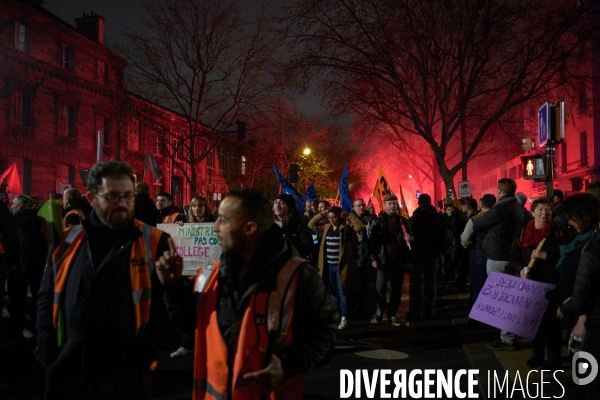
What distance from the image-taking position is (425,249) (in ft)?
29.7

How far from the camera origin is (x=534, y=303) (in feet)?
19.7

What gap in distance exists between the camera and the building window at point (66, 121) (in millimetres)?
30392

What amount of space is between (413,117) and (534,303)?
1309cm

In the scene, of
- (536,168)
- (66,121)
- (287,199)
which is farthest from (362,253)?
(66,121)

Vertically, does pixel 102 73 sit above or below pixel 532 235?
above

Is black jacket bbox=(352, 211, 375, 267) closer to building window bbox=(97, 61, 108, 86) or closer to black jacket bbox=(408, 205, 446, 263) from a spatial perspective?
→ black jacket bbox=(408, 205, 446, 263)

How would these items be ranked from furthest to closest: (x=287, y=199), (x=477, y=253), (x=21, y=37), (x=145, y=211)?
(x=21, y=37) < (x=477, y=253) < (x=287, y=199) < (x=145, y=211)

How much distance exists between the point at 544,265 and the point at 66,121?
2990 cm

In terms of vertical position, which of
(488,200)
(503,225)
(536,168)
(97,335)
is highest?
(536,168)

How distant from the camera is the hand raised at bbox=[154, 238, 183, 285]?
2535 millimetres

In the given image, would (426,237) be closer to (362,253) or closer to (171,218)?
(362,253)

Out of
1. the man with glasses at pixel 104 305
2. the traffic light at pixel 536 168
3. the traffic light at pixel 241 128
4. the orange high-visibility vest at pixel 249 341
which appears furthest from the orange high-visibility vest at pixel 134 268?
the traffic light at pixel 241 128

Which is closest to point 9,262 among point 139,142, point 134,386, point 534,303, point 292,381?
point 134,386

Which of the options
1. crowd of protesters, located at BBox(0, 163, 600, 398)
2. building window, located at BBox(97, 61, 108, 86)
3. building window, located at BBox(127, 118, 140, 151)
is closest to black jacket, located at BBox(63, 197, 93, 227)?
crowd of protesters, located at BBox(0, 163, 600, 398)
